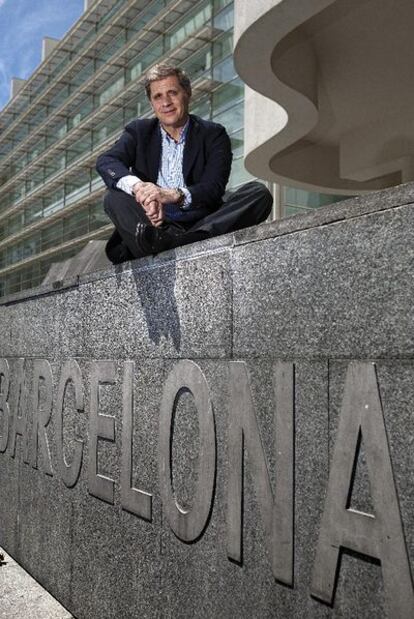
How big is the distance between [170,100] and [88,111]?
61.9 m

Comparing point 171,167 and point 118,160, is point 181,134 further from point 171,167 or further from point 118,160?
point 118,160

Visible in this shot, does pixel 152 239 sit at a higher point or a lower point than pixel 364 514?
higher

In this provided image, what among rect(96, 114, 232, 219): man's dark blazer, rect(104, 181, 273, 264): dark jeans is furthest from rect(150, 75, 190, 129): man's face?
rect(104, 181, 273, 264): dark jeans

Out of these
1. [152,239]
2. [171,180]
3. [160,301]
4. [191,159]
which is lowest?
[160,301]

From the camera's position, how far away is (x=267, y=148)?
56.3ft

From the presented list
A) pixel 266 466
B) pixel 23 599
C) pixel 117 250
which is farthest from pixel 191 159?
pixel 23 599

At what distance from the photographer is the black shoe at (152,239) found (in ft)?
12.0

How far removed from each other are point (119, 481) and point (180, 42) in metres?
45.1

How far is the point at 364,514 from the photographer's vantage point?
7.70 ft

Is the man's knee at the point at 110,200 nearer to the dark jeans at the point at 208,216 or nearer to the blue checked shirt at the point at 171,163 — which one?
the dark jeans at the point at 208,216

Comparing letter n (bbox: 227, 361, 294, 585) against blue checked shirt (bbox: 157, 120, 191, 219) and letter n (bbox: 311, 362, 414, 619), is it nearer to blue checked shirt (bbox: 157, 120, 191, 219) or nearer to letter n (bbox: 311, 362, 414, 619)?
letter n (bbox: 311, 362, 414, 619)

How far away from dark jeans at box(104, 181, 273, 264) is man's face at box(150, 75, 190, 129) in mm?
475

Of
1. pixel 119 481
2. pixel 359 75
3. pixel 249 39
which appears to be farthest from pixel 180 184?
pixel 359 75

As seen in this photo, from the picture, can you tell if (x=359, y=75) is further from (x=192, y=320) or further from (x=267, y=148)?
(x=192, y=320)
